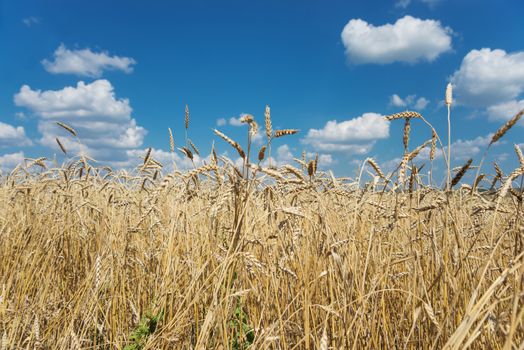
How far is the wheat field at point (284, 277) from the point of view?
1739 mm

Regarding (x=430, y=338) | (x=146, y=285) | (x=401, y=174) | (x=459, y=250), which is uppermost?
(x=401, y=174)

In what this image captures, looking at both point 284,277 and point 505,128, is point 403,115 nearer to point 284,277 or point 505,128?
point 505,128

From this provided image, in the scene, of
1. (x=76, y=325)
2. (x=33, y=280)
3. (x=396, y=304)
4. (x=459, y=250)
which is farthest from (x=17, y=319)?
(x=459, y=250)

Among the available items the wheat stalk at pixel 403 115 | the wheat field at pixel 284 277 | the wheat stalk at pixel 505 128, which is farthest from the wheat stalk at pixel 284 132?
the wheat stalk at pixel 505 128

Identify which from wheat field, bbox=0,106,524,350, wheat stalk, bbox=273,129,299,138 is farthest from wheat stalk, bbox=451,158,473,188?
wheat stalk, bbox=273,129,299,138

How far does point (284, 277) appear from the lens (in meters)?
2.29

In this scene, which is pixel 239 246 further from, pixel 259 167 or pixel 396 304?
pixel 396 304

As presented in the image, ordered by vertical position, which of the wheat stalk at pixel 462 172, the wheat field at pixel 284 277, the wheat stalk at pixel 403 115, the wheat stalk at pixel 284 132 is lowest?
the wheat field at pixel 284 277

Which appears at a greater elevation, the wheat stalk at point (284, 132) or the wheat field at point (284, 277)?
the wheat stalk at point (284, 132)

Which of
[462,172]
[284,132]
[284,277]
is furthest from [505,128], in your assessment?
[284,277]

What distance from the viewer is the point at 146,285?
2.98 m

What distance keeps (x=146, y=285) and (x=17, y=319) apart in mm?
872

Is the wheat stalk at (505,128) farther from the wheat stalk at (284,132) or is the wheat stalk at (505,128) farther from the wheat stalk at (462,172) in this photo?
the wheat stalk at (284,132)

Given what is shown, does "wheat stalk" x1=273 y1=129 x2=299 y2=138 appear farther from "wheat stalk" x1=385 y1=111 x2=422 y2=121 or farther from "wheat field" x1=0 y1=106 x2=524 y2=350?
"wheat stalk" x1=385 y1=111 x2=422 y2=121
